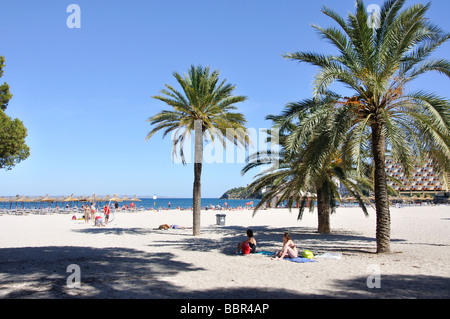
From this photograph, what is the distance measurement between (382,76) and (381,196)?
11.9 feet

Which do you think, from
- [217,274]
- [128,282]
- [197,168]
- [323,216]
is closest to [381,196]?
[217,274]

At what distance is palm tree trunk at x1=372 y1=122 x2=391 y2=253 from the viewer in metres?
10.4

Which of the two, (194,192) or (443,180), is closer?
(443,180)

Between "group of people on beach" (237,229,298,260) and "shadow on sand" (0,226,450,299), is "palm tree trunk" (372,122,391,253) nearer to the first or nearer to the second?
"group of people on beach" (237,229,298,260)

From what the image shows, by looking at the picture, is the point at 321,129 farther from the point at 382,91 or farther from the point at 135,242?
the point at 135,242

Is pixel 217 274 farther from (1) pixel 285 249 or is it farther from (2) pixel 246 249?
(2) pixel 246 249

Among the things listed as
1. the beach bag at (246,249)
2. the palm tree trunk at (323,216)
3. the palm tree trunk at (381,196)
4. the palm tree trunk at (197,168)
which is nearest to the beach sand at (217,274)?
the beach bag at (246,249)

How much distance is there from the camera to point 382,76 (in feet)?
33.8

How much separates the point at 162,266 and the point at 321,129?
6440 mm

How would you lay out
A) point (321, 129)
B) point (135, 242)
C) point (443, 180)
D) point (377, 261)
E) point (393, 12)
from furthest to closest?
point (135, 242) → point (443, 180) → point (321, 129) → point (393, 12) → point (377, 261)

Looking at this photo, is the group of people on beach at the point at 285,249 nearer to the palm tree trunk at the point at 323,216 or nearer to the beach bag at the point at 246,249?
the beach bag at the point at 246,249

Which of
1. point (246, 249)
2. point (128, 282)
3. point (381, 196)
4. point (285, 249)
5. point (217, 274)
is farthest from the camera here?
point (246, 249)

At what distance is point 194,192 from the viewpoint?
1667cm
